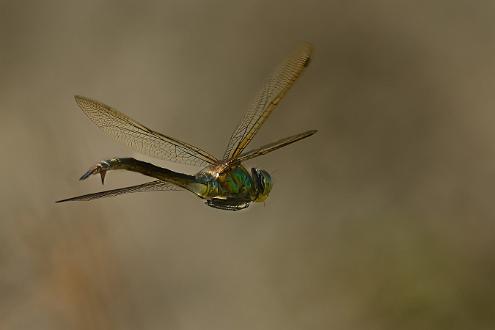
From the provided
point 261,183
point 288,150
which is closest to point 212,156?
point 261,183

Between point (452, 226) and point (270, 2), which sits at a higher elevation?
point (270, 2)

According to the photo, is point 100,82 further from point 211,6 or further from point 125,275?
point 125,275

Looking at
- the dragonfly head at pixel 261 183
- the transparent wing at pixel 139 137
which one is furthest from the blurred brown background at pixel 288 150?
the dragonfly head at pixel 261 183

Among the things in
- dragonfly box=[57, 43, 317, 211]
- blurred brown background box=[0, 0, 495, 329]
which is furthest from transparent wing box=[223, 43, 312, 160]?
blurred brown background box=[0, 0, 495, 329]

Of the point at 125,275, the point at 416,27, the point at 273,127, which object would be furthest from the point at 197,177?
the point at 416,27

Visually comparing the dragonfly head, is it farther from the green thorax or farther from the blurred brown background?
the blurred brown background
